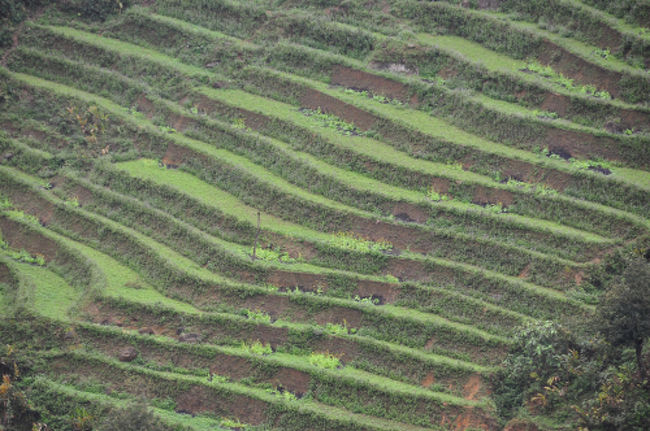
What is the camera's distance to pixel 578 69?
34.7 metres

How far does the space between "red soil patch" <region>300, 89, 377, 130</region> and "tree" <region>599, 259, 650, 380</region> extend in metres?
14.1

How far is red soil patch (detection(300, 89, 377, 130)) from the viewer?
35.4 meters

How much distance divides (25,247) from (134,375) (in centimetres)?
834

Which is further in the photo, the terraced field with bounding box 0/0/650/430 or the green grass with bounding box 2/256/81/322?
the green grass with bounding box 2/256/81/322

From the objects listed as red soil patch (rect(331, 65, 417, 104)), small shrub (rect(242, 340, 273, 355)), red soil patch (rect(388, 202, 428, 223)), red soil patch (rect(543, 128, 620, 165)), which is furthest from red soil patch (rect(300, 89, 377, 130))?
small shrub (rect(242, 340, 273, 355))

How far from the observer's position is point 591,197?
30.3m

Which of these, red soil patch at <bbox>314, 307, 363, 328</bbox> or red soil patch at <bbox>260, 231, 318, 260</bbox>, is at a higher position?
red soil patch at <bbox>260, 231, 318, 260</bbox>

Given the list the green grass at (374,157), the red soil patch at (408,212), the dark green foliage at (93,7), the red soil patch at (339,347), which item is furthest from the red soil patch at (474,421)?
the dark green foliage at (93,7)

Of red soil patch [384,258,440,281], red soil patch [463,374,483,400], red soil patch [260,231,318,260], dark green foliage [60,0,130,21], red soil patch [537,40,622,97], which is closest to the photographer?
red soil patch [463,374,483,400]

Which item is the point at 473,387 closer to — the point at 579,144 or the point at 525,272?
the point at 525,272

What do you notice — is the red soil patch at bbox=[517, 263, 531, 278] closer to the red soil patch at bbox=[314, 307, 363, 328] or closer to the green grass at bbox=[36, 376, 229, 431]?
the red soil patch at bbox=[314, 307, 363, 328]

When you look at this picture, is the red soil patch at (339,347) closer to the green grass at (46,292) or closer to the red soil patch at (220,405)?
the red soil patch at (220,405)

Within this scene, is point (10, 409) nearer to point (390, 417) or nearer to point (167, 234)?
point (167, 234)

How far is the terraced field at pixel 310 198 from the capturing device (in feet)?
88.8
